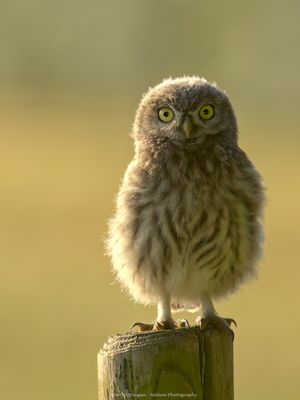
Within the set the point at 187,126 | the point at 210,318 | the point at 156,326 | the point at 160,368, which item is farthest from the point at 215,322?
the point at 187,126

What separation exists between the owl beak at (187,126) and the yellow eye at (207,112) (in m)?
0.11

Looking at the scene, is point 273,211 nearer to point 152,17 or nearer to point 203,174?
point 203,174

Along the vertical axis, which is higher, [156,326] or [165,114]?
[165,114]

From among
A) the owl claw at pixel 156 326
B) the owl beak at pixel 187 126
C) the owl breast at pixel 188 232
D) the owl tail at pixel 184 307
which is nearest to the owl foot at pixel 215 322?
the owl claw at pixel 156 326

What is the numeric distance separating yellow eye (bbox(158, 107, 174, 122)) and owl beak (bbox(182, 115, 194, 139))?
140mm

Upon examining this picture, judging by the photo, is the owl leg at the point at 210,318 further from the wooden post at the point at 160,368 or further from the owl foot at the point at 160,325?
the wooden post at the point at 160,368

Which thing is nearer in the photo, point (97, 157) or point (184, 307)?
point (184, 307)

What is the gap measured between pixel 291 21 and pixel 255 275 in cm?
3055

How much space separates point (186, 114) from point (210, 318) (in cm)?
115

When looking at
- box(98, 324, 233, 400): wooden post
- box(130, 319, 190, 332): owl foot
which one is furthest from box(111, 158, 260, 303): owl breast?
box(98, 324, 233, 400): wooden post

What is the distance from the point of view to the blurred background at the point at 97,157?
15.2 metres

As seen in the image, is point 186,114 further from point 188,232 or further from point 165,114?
point 188,232

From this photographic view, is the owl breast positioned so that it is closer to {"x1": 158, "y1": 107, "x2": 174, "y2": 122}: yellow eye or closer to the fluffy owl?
the fluffy owl

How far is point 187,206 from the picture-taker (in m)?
6.85
